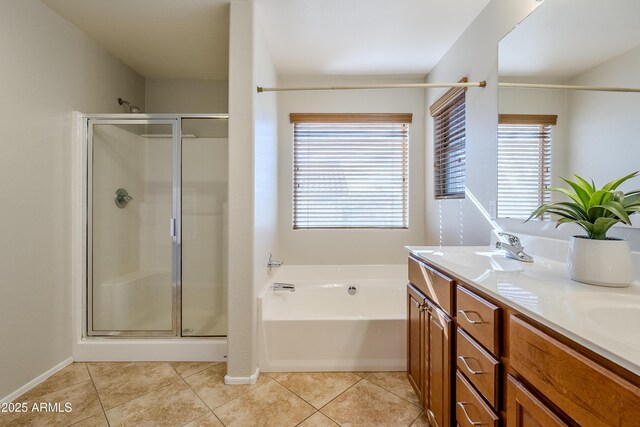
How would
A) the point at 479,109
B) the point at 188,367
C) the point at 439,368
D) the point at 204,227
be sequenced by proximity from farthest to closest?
1. the point at 204,227
2. the point at 188,367
3. the point at 479,109
4. the point at 439,368

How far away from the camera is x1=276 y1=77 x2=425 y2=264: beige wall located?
2.85 meters

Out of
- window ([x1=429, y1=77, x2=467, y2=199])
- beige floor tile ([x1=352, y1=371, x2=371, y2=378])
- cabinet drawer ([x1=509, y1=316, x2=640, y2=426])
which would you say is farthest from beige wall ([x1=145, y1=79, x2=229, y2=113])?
cabinet drawer ([x1=509, y1=316, x2=640, y2=426])

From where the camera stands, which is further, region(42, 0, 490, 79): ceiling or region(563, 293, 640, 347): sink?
region(42, 0, 490, 79): ceiling

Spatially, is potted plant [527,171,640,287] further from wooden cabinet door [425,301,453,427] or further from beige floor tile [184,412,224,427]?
beige floor tile [184,412,224,427]

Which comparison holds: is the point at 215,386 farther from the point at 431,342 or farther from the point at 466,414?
the point at 466,414

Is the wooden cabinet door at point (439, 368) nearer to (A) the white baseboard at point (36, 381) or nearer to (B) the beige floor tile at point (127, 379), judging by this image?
(B) the beige floor tile at point (127, 379)

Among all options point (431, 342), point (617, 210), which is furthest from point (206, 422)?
point (617, 210)

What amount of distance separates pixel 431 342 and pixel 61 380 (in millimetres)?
2310

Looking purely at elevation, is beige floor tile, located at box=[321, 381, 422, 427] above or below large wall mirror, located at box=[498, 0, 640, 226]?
below

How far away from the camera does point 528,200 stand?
1469 millimetres

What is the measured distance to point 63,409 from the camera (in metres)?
1.57

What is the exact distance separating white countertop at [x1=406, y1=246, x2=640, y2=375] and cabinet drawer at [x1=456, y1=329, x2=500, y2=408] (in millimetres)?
214

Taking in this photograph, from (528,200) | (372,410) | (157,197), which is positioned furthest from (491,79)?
(157,197)

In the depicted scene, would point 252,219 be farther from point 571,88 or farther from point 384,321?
point 571,88
